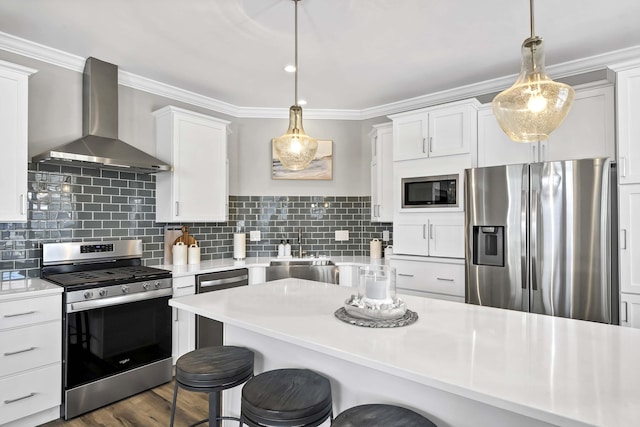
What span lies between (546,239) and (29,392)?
367cm

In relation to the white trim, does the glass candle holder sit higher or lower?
lower

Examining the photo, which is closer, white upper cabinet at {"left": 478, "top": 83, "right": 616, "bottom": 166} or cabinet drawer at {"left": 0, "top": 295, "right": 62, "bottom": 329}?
cabinet drawer at {"left": 0, "top": 295, "right": 62, "bottom": 329}

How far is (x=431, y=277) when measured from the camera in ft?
11.3

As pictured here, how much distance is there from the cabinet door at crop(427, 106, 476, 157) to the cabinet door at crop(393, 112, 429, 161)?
0.21 ft

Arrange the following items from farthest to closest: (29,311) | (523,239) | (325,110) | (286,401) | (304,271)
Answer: (325,110), (304,271), (523,239), (29,311), (286,401)

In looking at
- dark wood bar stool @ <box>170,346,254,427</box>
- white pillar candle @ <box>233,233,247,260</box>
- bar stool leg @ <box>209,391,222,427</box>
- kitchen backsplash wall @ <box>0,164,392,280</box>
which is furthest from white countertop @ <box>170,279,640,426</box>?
white pillar candle @ <box>233,233,247,260</box>

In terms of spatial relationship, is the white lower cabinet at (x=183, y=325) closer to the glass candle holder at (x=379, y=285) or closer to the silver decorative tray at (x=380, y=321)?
the silver decorative tray at (x=380, y=321)

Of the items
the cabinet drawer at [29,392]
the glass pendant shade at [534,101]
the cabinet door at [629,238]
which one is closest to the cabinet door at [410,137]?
the cabinet door at [629,238]

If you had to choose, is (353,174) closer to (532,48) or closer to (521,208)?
(521,208)

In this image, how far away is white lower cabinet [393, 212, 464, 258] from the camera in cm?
334

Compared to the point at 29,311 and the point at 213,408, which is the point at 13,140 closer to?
the point at 29,311

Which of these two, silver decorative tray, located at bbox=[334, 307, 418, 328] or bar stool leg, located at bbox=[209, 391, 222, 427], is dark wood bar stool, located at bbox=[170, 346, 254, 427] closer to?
bar stool leg, located at bbox=[209, 391, 222, 427]

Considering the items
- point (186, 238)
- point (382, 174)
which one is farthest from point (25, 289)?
point (382, 174)

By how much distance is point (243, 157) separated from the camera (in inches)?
178
